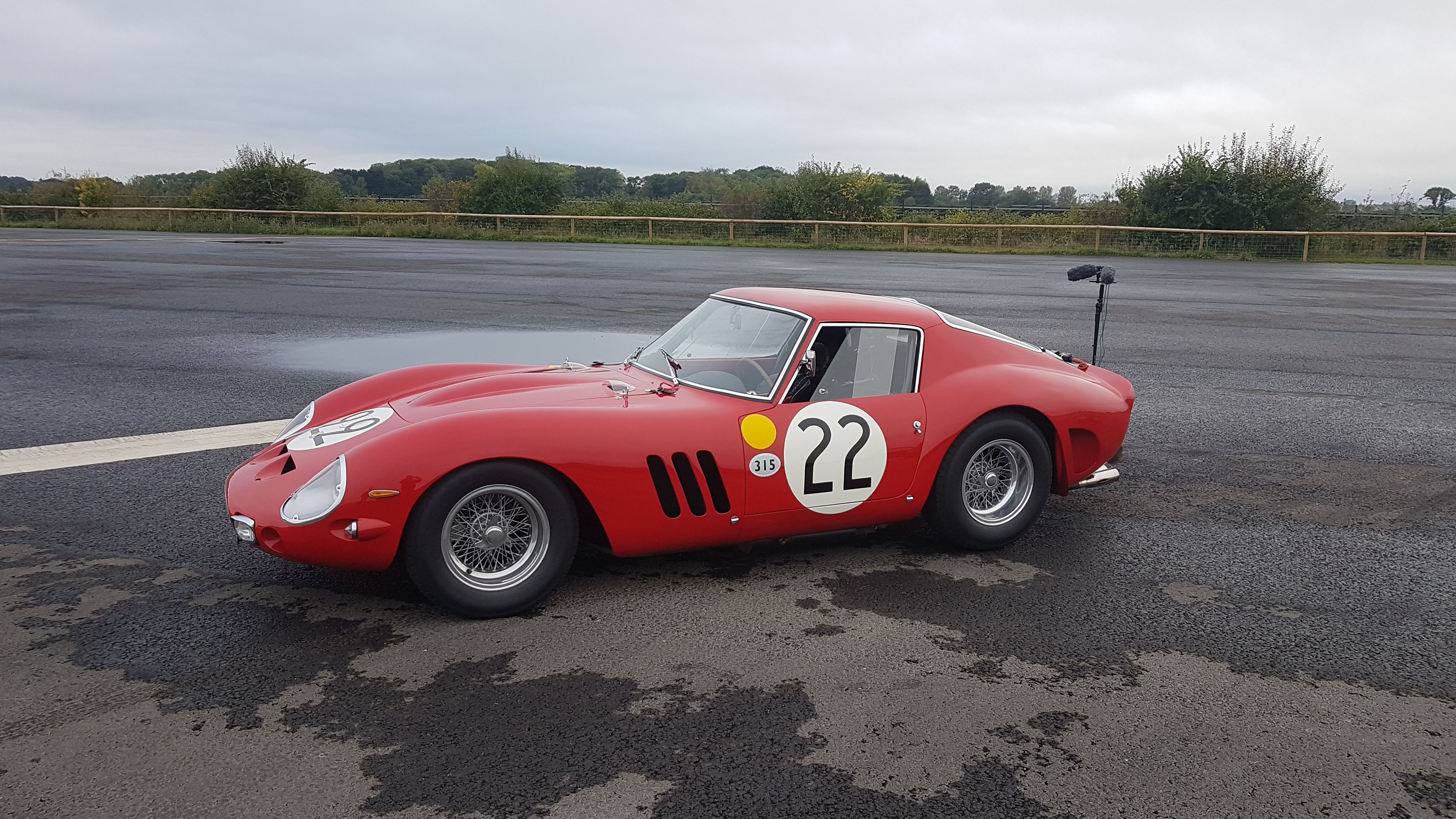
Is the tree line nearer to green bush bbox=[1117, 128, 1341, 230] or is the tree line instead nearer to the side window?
green bush bbox=[1117, 128, 1341, 230]

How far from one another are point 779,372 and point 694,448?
617mm

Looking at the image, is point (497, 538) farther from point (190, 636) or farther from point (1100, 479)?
point (1100, 479)

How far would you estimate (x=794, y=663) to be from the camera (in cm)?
357

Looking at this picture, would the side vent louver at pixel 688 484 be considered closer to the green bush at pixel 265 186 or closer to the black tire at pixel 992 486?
the black tire at pixel 992 486

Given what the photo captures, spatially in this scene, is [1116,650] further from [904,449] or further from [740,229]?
[740,229]

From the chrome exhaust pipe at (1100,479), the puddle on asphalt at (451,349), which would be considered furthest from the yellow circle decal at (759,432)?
the puddle on asphalt at (451,349)

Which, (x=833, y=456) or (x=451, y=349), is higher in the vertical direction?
(x=833, y=456)

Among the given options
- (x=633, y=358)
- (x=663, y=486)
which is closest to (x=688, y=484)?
(x=663, y=486)

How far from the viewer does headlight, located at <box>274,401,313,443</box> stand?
14.7 feet

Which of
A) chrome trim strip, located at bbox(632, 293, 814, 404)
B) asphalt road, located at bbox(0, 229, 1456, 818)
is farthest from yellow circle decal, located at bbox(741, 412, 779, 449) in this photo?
asphalt road, located at bbox(0, 229, 1456, 818)

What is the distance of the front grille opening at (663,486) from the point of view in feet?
13.2

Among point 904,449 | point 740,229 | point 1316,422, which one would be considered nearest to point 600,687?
point 904,449

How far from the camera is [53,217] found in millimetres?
43812

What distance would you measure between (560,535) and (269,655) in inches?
42.1
